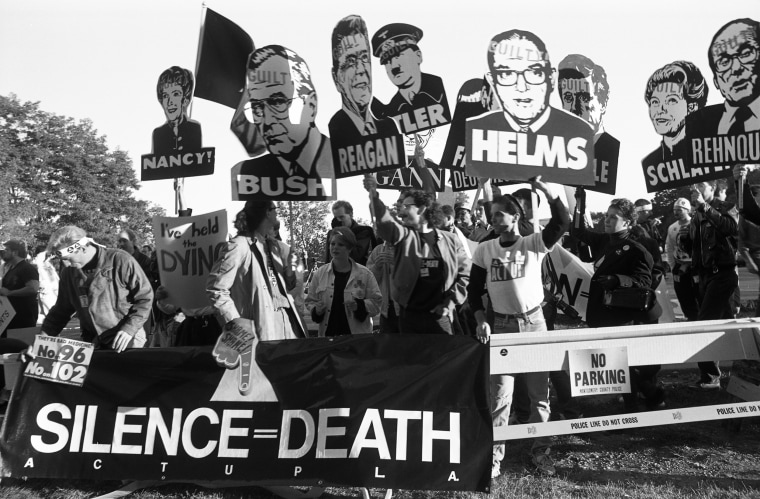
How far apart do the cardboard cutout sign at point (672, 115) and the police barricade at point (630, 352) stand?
1.91 meters

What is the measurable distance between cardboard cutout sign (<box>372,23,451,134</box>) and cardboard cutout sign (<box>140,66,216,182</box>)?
6.32 feet

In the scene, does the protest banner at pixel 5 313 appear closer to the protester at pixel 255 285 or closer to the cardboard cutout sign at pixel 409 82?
the protester at pixel 255 285

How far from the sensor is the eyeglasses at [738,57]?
5617 millimetres

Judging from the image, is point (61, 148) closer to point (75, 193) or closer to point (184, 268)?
point (75, 193)

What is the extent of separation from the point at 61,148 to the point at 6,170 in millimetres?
7092

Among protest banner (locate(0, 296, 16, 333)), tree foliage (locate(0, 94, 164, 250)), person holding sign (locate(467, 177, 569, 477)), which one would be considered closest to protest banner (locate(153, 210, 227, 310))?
person holding sign (locate(467, 177, 569, 477))

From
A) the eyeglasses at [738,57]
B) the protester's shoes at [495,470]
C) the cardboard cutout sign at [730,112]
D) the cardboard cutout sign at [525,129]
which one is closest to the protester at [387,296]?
the cardboard cutout sign at [525,129]

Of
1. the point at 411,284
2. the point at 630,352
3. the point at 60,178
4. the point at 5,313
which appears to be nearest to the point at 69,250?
the point at 411,284

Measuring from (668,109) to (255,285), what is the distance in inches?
176

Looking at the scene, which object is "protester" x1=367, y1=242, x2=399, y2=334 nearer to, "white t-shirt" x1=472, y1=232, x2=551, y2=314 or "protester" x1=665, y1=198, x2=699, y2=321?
"white t-shirt" x1=472, y1=232, x2=551, y2=314

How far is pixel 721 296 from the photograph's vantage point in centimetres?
662

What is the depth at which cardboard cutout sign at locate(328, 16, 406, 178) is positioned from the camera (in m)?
5.60

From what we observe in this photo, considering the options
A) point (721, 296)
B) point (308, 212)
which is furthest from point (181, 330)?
point (308, 212)

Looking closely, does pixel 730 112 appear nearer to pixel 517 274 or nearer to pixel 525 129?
pixel 525 129
